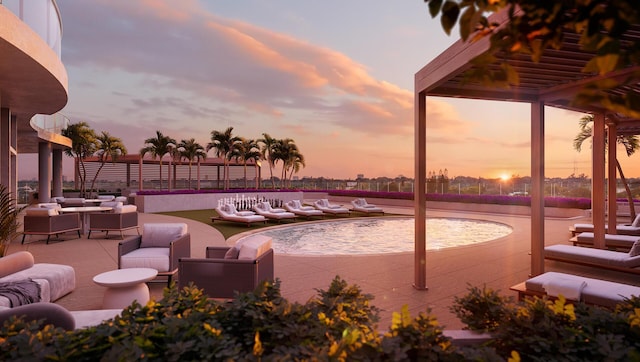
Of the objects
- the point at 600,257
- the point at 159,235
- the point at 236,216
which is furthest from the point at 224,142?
the point at 600,257

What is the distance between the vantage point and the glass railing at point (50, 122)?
1845cm

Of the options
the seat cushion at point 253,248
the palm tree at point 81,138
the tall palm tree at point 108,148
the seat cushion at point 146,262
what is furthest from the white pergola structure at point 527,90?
the tall palm tree at point 108,148

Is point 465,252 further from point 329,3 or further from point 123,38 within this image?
point 123,38

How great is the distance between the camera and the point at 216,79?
23.5 meters

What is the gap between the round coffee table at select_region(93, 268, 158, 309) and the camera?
15.9 ft

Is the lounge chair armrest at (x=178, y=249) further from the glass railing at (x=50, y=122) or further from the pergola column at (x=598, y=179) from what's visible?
the glass railing at (x=50, y=122)

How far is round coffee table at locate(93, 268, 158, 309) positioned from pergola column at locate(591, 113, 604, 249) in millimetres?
9780

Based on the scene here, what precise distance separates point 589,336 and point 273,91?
968 inches

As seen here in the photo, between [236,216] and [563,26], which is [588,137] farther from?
[563,26]

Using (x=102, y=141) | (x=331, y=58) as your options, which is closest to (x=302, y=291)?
(x=331, y=58)

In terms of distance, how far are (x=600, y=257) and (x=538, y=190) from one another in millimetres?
1914

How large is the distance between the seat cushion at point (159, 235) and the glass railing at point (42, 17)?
18.2 feet

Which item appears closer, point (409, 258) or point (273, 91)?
point (409, 258)

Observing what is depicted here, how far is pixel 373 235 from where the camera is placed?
1348 cm
